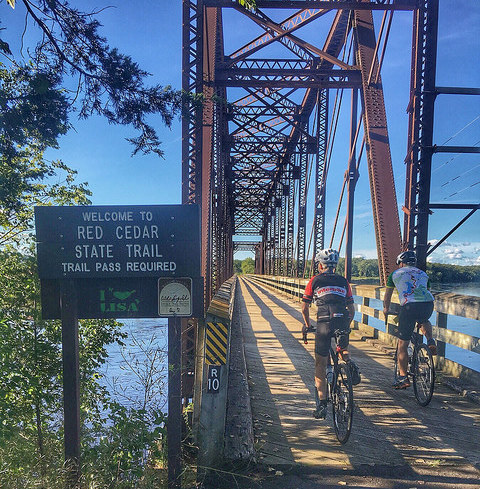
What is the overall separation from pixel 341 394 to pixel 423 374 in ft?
4.76

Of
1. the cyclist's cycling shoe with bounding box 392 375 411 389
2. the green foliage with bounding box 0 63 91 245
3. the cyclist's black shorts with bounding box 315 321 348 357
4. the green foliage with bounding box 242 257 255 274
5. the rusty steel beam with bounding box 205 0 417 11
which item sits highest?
the rusty steel beam with bounding box 205 0 417 11

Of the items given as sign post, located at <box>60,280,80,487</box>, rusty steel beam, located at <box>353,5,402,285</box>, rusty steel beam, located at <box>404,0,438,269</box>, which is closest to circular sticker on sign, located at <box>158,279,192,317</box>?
sign post, located at <box>60,280,80,487</box>

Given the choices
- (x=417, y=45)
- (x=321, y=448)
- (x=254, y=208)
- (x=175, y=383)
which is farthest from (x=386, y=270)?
(x=254, y=208)

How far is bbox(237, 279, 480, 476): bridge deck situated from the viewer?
3482 mm

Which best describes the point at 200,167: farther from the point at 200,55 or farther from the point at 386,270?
the point at 386,270

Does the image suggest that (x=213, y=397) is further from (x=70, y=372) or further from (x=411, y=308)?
(x=411, y=308)

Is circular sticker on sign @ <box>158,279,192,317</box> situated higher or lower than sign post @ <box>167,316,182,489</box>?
higher

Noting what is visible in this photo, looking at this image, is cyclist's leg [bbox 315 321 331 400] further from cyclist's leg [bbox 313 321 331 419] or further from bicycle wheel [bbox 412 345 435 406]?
bicycle wheel [bbox 412 345 435 406]

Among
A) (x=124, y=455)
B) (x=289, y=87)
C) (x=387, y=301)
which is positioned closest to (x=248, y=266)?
(x=289, y=87)

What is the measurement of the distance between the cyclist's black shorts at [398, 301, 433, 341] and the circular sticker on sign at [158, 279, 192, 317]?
2.68m

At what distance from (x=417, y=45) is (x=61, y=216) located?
6040 millimetres

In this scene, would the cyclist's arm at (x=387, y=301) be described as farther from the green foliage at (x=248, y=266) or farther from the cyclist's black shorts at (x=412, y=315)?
the green foliage at (x=248, y=266)

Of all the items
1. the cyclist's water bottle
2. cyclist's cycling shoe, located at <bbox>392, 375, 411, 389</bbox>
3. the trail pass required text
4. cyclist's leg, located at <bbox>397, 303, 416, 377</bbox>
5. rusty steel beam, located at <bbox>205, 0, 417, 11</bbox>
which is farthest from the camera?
rusty steel beam, located at <bbox>205, 0, 417, 11</bbox>

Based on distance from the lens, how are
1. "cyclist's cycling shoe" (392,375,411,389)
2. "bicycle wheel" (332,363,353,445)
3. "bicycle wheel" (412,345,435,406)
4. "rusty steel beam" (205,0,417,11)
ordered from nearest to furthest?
"bicycle wheel" (332,363,353,445) < "bicycle wheel" (412,345,435,406) < "cyclist's cycling shoe" (392,375,411,389) < "rusty steel beam" (205,0,417,11)
